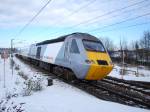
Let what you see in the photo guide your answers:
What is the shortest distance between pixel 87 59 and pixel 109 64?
5.07ft

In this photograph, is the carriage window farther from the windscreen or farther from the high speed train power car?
the windscreen

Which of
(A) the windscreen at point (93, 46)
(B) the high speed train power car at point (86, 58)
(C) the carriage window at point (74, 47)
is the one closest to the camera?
(B) the high speed train power car at point (86, 58)

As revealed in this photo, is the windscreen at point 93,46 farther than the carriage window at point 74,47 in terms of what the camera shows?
No

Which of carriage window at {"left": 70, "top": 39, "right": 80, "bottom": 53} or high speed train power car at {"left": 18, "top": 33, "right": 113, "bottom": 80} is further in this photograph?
carriage window at {"left": 70, "top": 39, "right": 80, "bottom": 53}

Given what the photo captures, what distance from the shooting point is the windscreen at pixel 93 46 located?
14.4 metres

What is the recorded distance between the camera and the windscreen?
47.1 feet

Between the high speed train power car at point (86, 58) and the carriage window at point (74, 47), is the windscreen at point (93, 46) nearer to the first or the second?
the high speed train power car at point (86, 58)

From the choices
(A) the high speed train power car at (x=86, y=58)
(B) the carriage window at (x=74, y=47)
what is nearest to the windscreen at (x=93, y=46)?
(A) the high speed train power car at (x=86, y=58)

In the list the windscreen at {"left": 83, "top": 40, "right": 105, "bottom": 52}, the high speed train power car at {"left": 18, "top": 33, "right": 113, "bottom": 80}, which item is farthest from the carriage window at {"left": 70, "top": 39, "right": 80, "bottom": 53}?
the windscreen at {"left": 83, "top": 40, "right": 105, "bottom": 52}

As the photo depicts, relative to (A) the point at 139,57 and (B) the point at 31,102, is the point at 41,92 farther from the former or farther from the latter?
(A) the point at 139,57

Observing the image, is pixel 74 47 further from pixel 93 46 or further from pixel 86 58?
pixel 86 58

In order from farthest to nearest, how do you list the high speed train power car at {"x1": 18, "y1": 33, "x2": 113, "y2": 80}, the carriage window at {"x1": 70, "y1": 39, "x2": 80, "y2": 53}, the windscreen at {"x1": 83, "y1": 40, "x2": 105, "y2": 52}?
the carriage window at {"x1": 70, "y1": 39, "x2": 80, "y2": 53} → the windscreen at {"x1": 83, "y1": 40, "x2": 105, "y2": 52} → the high speed train power car at {"x1": 18, "y1": 33, "x2": 113, "y2": 80}

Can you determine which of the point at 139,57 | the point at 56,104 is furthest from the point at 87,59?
the point at 139,57

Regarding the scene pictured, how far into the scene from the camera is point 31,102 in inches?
383
